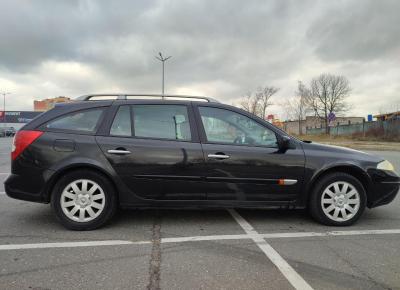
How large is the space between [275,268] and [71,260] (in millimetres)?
1941

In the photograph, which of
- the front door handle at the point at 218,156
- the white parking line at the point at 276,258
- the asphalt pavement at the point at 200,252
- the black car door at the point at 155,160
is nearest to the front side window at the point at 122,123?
the black car door at the point at 155,160

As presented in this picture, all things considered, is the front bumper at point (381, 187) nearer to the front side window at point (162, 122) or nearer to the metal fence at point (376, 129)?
the front side window at point (162, 122)

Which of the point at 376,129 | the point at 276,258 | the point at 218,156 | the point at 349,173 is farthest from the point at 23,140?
the point at 376,129

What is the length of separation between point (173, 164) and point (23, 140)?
1871mm

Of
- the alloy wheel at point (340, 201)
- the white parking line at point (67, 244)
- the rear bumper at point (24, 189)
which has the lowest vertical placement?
the white parking line at point (67, 244)

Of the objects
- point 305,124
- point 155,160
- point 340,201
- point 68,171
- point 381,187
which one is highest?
point 305,124

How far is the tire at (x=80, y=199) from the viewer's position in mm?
4492

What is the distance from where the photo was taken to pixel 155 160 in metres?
4.59

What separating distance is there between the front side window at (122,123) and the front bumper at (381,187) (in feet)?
10.6

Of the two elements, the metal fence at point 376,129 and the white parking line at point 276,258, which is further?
the metal fence at point 376,129

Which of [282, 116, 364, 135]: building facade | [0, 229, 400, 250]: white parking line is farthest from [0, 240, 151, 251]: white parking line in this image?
[282, 116, 364, 135]: building facade

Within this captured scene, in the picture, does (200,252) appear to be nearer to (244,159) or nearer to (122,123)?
(244,159)

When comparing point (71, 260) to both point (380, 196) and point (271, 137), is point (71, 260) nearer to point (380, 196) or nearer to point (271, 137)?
point (271, 137)

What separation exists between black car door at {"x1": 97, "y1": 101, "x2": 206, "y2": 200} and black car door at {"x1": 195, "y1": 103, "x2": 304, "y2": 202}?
6.8 inches
